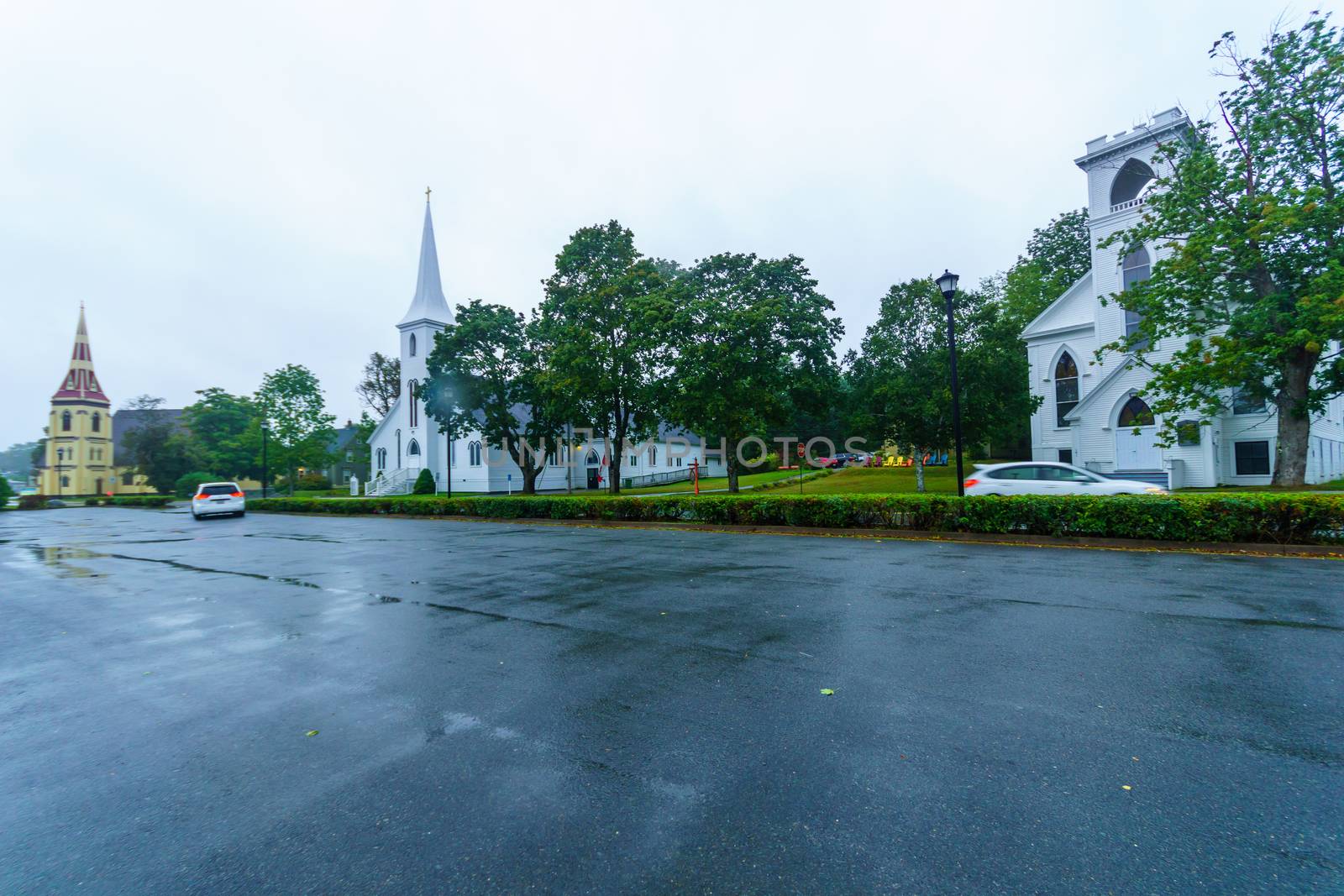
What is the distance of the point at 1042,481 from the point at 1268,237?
411 inches

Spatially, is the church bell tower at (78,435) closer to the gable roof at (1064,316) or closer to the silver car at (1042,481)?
the silver car at (1042,481)

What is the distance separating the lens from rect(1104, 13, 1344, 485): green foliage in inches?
678

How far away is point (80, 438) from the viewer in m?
70.7

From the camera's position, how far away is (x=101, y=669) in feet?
17.8

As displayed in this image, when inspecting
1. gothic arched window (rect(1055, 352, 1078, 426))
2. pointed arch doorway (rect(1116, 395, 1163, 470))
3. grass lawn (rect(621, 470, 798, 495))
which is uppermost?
gothic arched window (rect(1055, 352, 1078, 426))

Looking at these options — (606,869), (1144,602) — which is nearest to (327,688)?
(606,869)

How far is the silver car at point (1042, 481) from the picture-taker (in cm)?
1461

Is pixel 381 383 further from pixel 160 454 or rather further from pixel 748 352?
pixel 748 352

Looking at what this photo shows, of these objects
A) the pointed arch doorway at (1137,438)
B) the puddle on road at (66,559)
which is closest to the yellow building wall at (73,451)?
the puddle on road at (66,559)

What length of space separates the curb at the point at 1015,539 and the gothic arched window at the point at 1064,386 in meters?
22.6

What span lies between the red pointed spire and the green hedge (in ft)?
277

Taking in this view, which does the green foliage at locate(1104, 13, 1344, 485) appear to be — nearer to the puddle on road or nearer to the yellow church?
the puddle on road

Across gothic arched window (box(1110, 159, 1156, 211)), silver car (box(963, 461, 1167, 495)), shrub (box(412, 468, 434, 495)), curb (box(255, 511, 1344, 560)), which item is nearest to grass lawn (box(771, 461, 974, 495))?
silver car (box(963, 461, 1167, 495))

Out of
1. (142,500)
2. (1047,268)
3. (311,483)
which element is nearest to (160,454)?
(142,500)
